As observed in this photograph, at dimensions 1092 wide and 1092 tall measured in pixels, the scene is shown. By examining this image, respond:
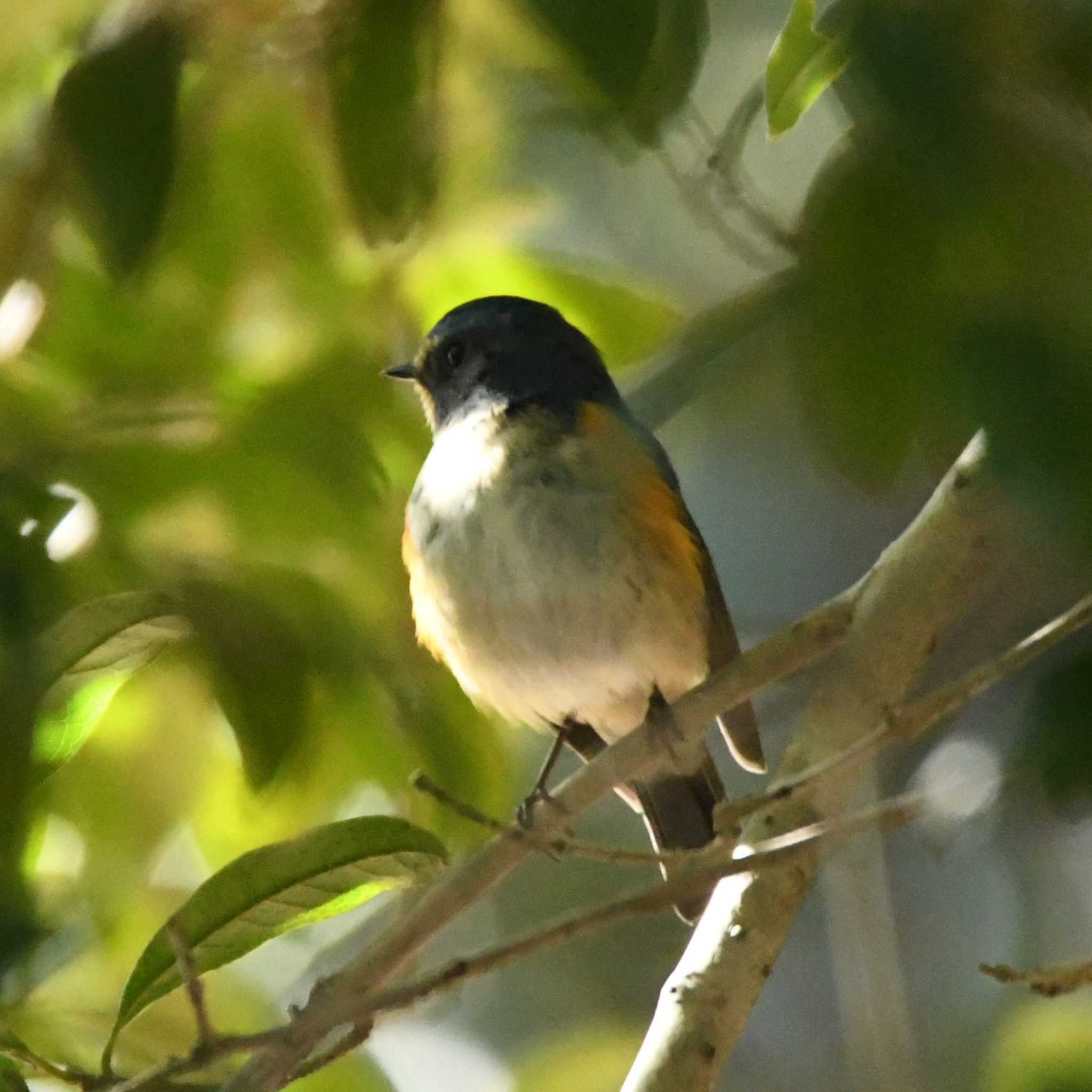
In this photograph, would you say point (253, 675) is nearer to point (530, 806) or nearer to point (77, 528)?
point (77, 528)

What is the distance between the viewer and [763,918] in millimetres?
2055

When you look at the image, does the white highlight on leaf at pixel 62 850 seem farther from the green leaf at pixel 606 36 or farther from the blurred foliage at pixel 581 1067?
the green leaf at pixel 606 36

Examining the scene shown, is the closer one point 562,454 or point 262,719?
point 262,719

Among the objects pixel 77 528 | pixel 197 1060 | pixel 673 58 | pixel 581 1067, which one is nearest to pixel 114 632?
pixel 77 528

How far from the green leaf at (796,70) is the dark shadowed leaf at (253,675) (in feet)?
2.80

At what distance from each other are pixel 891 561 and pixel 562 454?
72 centimetres

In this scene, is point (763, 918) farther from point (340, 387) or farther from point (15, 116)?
point (15, 116)

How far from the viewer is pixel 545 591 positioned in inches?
104

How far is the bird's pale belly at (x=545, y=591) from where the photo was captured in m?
2.63

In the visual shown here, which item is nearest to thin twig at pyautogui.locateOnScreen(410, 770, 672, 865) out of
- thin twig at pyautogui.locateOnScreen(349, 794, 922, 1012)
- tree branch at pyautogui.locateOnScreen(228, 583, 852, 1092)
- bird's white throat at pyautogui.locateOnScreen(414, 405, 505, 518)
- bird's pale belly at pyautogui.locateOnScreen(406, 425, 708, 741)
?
tree branch at pyautogui.locateOnScreen(228, 583, 852, 1092)

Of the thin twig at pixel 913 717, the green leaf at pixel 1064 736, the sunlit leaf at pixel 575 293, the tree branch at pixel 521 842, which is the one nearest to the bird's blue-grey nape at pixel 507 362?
the sunlit leaf at pixel 575 293

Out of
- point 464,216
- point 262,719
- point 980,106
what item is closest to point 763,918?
point 262,719

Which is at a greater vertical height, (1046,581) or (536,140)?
(1046,581)

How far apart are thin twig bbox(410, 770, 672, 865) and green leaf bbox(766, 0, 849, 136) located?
0.82m
